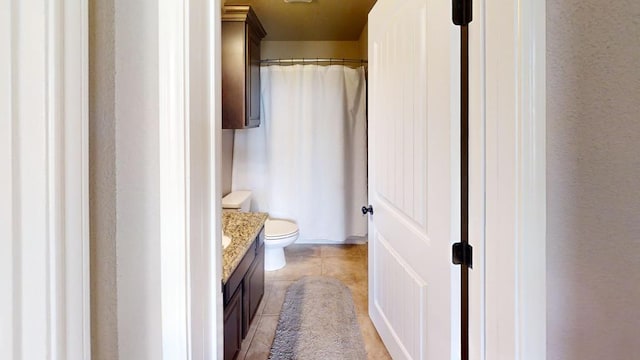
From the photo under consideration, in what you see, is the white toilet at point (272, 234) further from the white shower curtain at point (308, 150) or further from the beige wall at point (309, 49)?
the beige wall at point (309, 49)

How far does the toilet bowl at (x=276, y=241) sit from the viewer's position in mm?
3133

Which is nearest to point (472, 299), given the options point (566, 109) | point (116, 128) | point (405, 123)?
point (566, 109)

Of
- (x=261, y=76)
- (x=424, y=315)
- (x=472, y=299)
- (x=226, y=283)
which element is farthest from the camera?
(x=261, y=76)

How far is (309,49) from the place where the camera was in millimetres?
4426

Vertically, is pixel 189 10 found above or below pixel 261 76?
below

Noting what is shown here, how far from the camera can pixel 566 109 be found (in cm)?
73

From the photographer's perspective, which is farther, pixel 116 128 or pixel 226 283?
pixel 226 283

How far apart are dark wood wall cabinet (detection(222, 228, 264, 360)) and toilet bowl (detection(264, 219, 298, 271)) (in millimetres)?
579

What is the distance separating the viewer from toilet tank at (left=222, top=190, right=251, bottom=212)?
311 cm

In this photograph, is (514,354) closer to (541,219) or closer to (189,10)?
(541,219)

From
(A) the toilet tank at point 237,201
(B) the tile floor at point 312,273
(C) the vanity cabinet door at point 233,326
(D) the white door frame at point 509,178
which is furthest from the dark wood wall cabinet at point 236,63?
(D) the white door frame at point 509,178

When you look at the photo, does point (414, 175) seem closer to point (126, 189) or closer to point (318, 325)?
point (126, 189)

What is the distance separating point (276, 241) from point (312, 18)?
2132 millimetres

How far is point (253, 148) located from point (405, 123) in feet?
8.44
